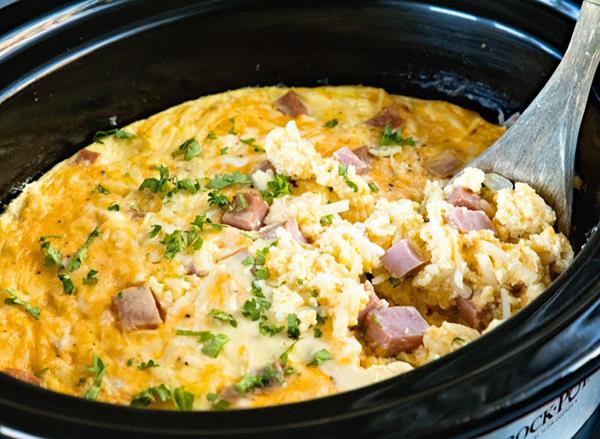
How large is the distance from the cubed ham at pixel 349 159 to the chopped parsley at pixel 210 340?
816mm

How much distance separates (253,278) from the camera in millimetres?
2449

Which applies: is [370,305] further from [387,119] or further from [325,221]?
[387,119]

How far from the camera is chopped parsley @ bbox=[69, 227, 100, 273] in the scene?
2580 mm

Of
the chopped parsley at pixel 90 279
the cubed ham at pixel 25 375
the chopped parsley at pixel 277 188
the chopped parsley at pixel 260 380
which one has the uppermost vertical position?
the chopped parsley at pixel 277 188

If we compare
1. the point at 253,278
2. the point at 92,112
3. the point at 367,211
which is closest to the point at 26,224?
the point at 92,112

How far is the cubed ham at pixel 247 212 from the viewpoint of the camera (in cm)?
266

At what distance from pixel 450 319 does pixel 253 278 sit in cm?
56

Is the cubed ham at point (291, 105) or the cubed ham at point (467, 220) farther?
the cubed ham at point (291, 105)

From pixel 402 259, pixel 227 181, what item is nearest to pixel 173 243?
pixel 227 181

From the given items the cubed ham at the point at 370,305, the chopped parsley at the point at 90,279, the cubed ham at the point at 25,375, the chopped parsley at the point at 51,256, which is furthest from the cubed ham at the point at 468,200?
the cubed ham at the point at 25,375

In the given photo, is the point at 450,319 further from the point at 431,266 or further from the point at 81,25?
the point at 81,25

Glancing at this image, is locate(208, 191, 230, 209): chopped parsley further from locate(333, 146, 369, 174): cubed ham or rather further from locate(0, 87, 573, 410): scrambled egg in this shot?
locate(333, 146, 369, 174): cubed ham

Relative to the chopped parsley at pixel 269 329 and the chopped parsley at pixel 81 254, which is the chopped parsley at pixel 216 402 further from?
the chopped parsley at pixel 81 254

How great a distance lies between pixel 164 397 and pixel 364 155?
115cm
